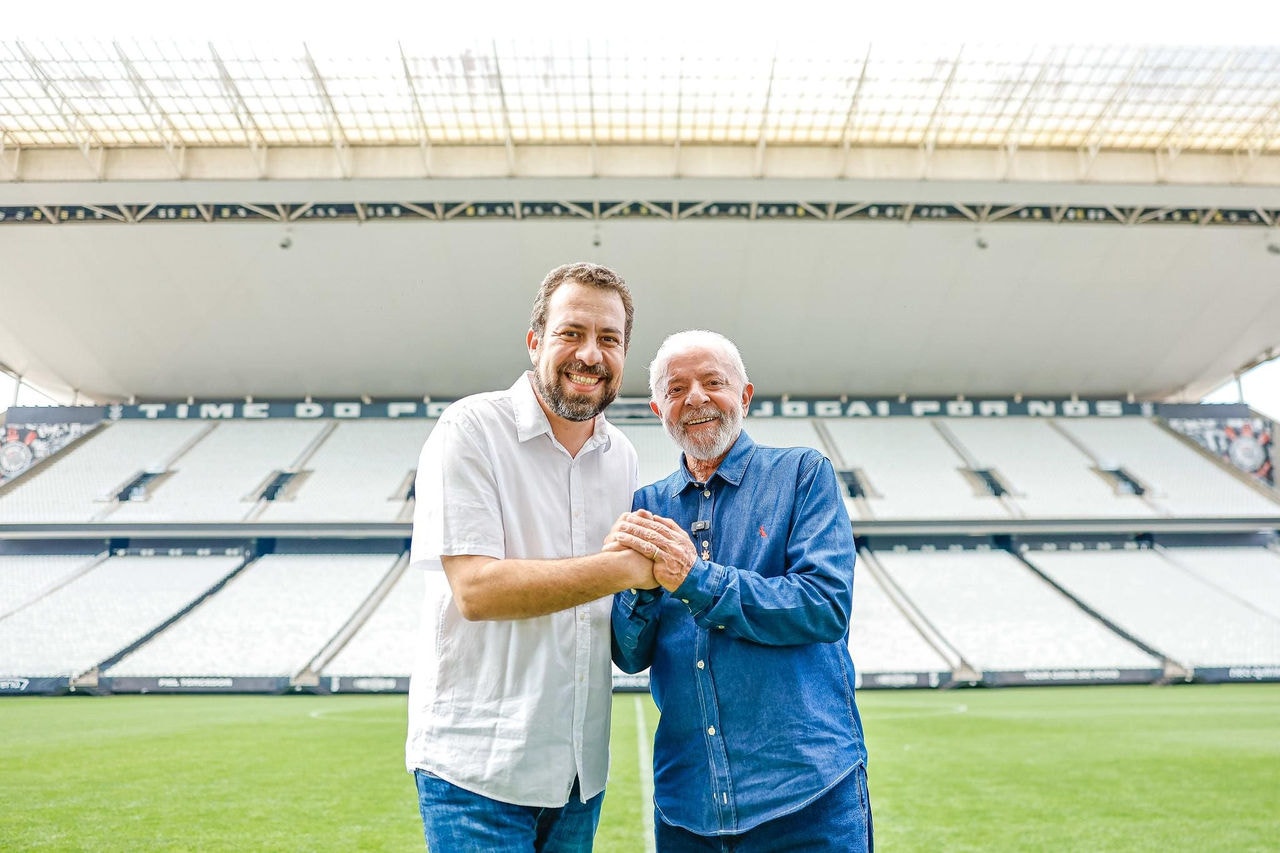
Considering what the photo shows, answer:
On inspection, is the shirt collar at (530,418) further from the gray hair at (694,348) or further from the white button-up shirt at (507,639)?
the gray hair at (694,348)

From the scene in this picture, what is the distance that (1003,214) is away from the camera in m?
23.5

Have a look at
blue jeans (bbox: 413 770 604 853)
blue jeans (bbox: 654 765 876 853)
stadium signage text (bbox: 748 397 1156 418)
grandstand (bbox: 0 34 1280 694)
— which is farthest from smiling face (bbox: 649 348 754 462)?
stadium signage text (bbox: 748 397 1156 418)

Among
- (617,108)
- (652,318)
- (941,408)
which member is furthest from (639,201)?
(941,408)

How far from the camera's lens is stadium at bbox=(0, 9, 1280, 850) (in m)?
19.2

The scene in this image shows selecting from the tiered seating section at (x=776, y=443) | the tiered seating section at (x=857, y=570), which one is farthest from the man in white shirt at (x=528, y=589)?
the tiered seating section at (x=776, y=443)

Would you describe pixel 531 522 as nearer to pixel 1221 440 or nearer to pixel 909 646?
pixel 909 646

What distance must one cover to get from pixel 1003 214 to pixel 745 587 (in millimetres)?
24847

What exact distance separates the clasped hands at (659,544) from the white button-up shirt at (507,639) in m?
0.29

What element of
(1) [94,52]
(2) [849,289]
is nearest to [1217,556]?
(2) [849,289]

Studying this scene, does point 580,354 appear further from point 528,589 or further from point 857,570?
point 857,570

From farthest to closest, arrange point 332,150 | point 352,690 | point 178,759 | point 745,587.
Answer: point 332,150 < point 352,690 < point 178,759 < point 745,587

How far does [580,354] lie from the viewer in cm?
219

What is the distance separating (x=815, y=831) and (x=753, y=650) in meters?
0.46

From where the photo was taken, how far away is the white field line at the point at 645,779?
5663mm
